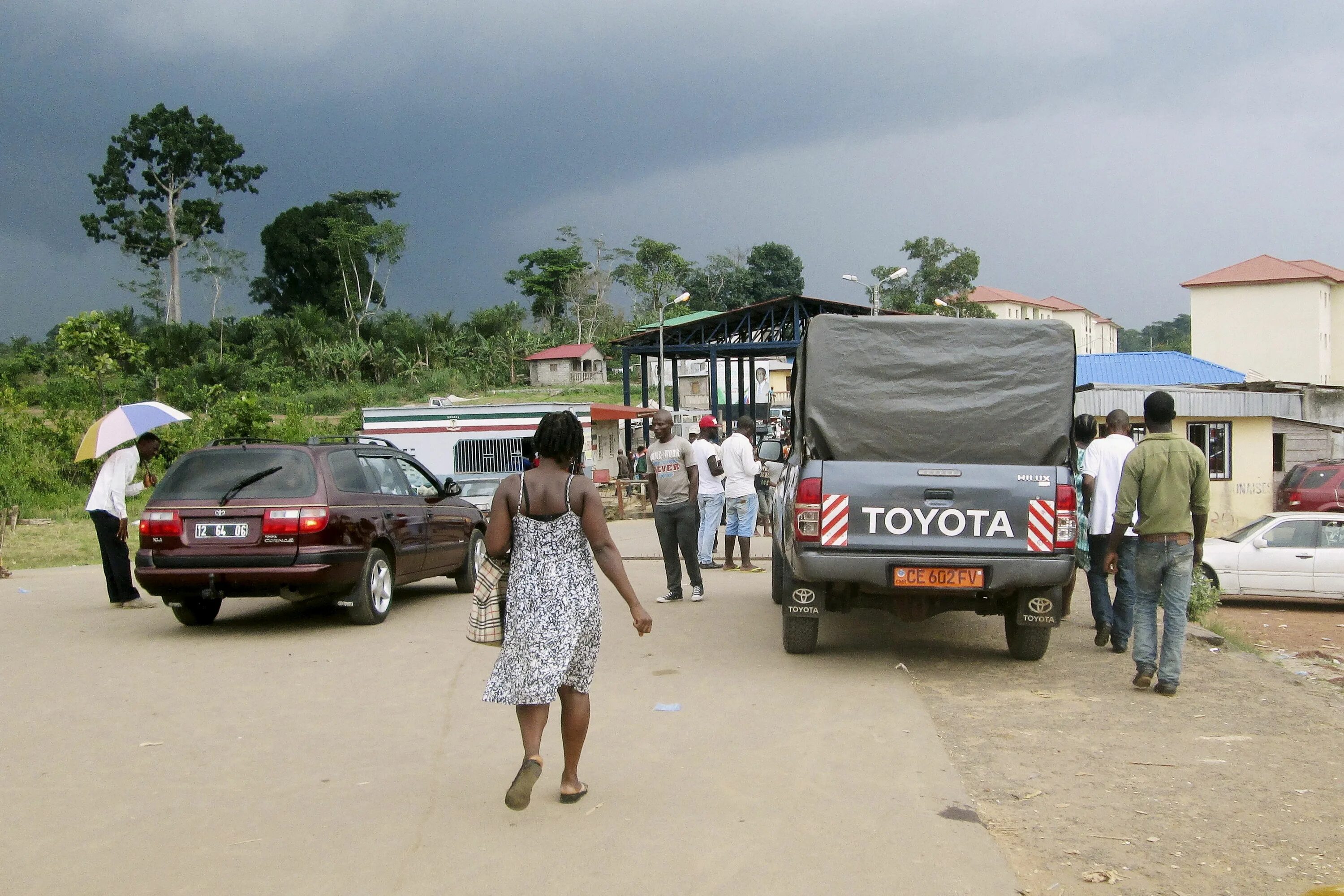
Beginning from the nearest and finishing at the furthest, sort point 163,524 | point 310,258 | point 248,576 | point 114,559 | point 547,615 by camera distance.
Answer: point 547,615
point 248,576
point 163,524
point 114,559
point 310,258

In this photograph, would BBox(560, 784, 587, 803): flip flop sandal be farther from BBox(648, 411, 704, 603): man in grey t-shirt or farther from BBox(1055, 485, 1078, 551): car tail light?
BBox(648, 411, 704, 603): man in grey t-shirt

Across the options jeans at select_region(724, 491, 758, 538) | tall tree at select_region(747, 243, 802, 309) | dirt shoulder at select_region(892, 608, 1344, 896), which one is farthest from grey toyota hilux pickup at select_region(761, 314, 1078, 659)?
tall tree at select_region(747, 243, 802, 309)

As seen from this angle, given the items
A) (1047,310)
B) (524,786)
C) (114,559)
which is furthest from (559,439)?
(1047,310)

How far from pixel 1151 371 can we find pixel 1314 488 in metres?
16.7

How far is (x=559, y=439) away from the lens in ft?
15.8

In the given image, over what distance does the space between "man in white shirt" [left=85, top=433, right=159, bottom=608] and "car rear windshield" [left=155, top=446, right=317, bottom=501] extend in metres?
1.49

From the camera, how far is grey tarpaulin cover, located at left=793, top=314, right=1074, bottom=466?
25.7 ft

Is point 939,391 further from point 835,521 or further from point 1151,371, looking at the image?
point 1151,371

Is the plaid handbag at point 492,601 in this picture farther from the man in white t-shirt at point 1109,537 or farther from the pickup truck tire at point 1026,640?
the man in white t-shirt at point 1109,537

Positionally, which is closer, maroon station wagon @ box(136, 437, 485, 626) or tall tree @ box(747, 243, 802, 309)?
maroon station wagon @ box(136, 437, 485, 626)

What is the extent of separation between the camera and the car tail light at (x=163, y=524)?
9.06m

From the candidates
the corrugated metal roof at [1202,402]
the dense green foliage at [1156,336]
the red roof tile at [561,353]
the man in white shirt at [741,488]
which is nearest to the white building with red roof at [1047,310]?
the dense green foliage at [1156,336]

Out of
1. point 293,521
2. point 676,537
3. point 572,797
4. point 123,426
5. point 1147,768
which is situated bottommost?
point 1147,768

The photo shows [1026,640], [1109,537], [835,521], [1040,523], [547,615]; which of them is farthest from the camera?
[1109,537]
